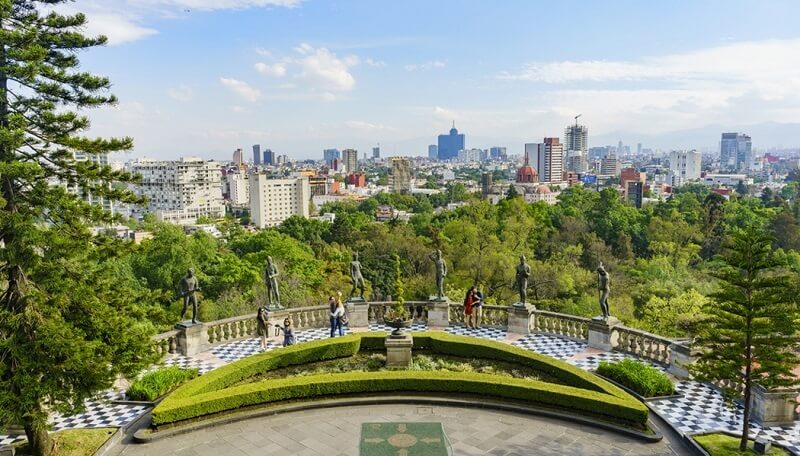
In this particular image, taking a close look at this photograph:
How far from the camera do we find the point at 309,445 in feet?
47.6

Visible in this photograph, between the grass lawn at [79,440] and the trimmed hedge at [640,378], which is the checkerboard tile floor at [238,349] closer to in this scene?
the grass lawn at [79,440]

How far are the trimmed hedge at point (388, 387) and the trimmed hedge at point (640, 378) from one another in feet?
4.89

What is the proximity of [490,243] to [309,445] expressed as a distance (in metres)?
36.4

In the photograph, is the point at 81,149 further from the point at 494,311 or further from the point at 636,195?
the point at 636,195

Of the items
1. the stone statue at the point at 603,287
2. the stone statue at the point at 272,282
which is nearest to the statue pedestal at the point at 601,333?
the stone statue at the point at 603,287

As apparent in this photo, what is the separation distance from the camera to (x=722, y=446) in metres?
14.4

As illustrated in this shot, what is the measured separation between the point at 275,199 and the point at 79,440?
162984mm

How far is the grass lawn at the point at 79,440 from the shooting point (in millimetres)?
14047

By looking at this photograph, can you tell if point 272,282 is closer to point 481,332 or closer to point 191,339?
point 191,339

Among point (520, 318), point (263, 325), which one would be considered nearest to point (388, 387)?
point (263, 325)

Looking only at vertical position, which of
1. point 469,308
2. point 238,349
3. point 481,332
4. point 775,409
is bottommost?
point 238,349

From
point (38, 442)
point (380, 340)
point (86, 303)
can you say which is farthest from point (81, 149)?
point (380, 340)

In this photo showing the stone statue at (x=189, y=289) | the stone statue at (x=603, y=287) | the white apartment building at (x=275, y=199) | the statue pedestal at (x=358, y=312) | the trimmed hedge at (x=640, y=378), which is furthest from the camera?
the white apartment building at (x=275, y=199)

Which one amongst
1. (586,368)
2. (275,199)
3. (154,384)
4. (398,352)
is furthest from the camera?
(275,199)
